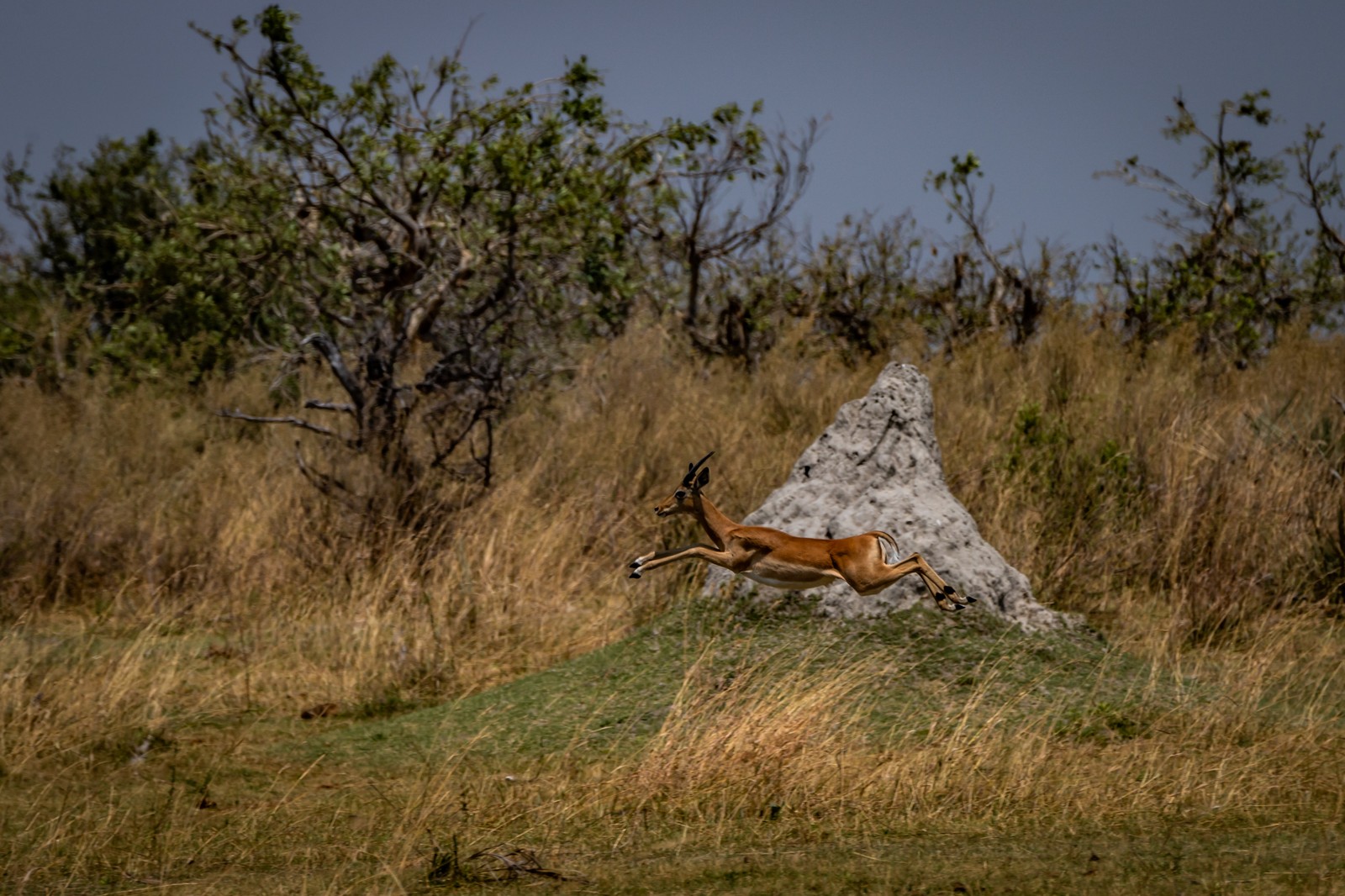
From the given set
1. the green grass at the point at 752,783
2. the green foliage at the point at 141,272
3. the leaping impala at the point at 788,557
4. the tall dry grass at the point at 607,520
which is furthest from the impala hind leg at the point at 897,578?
the green foliage at the point at 141,272

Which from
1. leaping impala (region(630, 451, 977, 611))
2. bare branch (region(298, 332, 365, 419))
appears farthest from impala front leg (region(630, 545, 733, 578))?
bare branch (region(298, 332, 365, 419))

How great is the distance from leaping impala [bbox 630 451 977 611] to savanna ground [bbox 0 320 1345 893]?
5.69 ft

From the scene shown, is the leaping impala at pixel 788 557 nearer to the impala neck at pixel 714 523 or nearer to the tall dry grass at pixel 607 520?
the impala neck at pixel 714 523

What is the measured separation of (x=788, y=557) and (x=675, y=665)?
16.2 feet

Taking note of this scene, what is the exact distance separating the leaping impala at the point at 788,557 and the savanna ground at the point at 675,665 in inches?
68.3

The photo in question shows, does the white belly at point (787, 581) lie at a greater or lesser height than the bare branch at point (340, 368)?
lesser

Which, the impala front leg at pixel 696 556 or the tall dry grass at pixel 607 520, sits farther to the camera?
the tall dry grass at pixel 607 520

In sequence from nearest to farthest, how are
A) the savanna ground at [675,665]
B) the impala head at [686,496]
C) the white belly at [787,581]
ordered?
the impala head at [686,496]
the white belly at [787,581]
the savanna ground at [675,665]

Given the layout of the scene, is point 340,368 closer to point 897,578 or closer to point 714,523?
point 714,523

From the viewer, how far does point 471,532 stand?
39.6ft

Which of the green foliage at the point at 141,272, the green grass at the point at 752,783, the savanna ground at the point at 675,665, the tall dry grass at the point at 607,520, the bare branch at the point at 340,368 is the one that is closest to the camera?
the green grass at the point at 752,783

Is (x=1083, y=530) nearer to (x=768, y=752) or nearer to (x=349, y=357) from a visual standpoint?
(x=768, y=752)

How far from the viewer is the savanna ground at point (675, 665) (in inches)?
238

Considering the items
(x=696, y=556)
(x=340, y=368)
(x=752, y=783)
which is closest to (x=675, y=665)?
(x=752, y=783)
